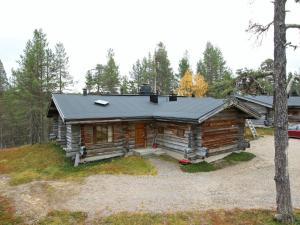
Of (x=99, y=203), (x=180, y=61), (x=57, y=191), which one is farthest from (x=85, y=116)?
(x=180, y=61)

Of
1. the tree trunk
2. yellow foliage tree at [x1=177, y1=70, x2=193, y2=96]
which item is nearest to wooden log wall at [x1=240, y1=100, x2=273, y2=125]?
yellow foliage tree at [x1=177, y1=70, x2=193, y2=96]

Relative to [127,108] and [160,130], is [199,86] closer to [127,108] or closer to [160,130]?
[160,130]

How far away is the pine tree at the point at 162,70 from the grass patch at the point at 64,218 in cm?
4034

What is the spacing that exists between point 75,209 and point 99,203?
38.8 inches

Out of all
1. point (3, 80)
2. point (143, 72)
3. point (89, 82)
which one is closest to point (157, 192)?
point (89, 82)

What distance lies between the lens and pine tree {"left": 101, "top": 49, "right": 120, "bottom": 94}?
4391cm

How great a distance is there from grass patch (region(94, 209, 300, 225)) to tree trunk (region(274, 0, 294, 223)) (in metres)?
0.74

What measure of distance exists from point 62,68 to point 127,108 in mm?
16905

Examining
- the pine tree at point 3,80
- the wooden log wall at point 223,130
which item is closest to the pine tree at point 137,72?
the pine tree at point 3,80

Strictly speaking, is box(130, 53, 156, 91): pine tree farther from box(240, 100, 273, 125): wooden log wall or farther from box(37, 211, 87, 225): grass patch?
box(37, 211, 87, 225): grass patch

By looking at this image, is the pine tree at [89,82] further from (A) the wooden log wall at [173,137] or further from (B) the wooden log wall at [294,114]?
(B) the wooden log wall at [294,114]

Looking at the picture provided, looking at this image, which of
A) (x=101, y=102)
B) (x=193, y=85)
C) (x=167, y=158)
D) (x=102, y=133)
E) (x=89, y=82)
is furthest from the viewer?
(x=89, y=82)

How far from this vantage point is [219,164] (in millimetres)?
16344

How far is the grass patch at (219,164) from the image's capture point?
1519 cm
